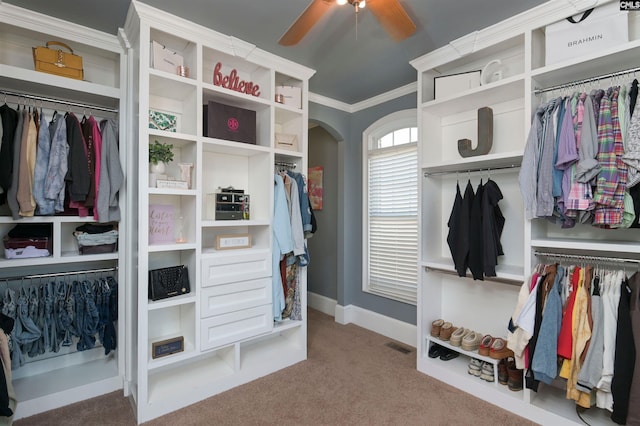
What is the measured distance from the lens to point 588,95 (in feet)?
6.23

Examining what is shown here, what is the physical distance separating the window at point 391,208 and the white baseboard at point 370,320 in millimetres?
258

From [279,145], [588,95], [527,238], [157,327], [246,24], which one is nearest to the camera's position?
[588,95]

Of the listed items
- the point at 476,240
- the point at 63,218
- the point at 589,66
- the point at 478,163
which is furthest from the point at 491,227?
the point at 63,218

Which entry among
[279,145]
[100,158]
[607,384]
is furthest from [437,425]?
[100,158]

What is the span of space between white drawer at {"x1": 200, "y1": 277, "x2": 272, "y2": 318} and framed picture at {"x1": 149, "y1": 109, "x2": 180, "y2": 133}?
1202mm

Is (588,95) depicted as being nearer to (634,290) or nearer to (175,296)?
(634,290)

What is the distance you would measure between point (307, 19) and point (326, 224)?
2.89m

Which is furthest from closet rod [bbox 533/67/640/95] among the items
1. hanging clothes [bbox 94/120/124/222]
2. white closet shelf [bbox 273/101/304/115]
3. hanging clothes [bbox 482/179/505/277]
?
hanging clothes [bbox 94/120/124/222]

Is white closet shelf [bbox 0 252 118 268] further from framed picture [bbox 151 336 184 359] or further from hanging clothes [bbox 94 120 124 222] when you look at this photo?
framed picture [bbox 151 336 184 359]

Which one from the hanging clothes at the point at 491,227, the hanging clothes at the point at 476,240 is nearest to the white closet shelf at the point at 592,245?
the hanging clothes at the point at 491,227

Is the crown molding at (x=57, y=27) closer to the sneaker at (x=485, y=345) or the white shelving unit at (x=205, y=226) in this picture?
the white shelving unit at (x=205, y=226)

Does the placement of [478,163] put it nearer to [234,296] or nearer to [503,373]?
[503,373]

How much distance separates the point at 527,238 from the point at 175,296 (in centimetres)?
241

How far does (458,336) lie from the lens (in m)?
2.60
